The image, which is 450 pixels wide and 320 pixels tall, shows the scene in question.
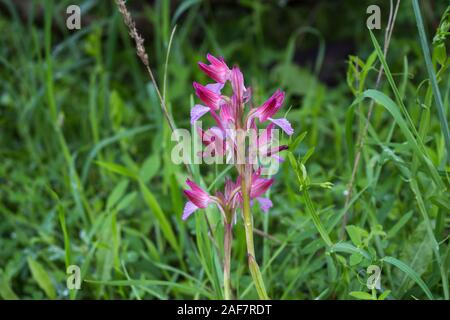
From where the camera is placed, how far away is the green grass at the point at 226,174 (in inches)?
63.2

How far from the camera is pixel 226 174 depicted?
2221mm

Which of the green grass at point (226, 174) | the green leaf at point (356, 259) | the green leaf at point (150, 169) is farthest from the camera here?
the green leaf at point (150, 169)

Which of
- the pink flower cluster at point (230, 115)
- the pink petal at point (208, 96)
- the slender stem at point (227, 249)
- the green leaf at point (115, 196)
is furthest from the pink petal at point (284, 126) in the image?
the green leaf at point (115, 196)

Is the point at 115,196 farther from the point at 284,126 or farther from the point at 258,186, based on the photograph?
the point at 284,126

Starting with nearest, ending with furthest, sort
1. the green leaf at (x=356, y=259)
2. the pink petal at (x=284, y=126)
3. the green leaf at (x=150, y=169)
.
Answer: the pink petal at (x=284, y=126)
the green leaf at (x=356, y=259)
the green leaf at (x=150, y=169)

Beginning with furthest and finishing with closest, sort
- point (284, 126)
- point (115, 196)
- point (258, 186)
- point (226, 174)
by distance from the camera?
1. point (226, 174)
2. point (115, 196)
3. point (258, 186)
4. point (284, 126)

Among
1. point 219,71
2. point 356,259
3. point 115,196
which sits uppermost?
point 219,71

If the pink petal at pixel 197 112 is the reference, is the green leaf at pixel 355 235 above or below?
below

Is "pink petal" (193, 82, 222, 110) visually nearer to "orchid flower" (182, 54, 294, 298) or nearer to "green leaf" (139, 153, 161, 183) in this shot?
"orchid flower" (182, 54, 294, 298)

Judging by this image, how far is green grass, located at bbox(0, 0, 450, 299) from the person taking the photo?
5.27 feet

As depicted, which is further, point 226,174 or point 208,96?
point 226,174

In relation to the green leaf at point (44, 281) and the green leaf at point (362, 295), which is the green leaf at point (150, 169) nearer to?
the green leaf at point (44, 281)

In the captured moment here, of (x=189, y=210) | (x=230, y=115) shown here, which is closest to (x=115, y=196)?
(x=189, y=210)

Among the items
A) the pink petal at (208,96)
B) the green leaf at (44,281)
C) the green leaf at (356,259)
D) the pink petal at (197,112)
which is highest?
the pink petal at (208,96)
